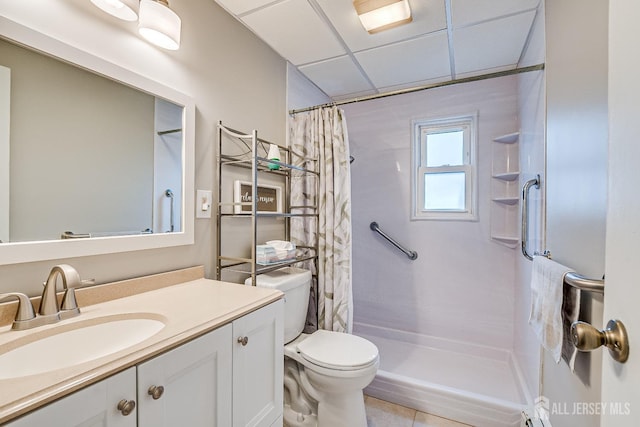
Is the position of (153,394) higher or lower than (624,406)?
lower

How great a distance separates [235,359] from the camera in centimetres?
94

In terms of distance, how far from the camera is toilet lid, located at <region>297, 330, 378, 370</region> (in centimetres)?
138

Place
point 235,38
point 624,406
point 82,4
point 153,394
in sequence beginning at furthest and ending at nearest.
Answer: point 235,38 → point 82,4 → point 153,394 → point 624,406

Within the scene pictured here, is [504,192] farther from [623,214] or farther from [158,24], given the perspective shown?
[158,24]

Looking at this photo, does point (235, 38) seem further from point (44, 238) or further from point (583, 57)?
point (583, 57)

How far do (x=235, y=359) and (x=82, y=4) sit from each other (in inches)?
54.6

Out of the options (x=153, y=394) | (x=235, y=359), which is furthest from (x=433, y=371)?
(x=153, y=394)

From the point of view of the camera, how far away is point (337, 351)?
150cm

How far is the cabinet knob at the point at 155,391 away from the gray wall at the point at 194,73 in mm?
568

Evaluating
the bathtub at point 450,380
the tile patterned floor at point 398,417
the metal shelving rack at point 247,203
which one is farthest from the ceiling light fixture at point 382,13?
the tile patterned floor at point 398,417

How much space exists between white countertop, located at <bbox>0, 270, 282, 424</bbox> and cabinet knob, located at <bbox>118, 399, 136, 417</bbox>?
0.25 feet

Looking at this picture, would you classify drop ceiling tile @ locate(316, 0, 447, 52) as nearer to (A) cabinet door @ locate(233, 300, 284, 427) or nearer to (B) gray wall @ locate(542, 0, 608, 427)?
→ (B) gray wall @ locate(542, 0, 608, 427)

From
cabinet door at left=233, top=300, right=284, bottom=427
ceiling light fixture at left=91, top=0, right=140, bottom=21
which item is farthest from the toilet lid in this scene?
ceiling light fixture at left=91, top=0, right=140, bottom=21

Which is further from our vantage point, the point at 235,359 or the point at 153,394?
the point at 235,359
